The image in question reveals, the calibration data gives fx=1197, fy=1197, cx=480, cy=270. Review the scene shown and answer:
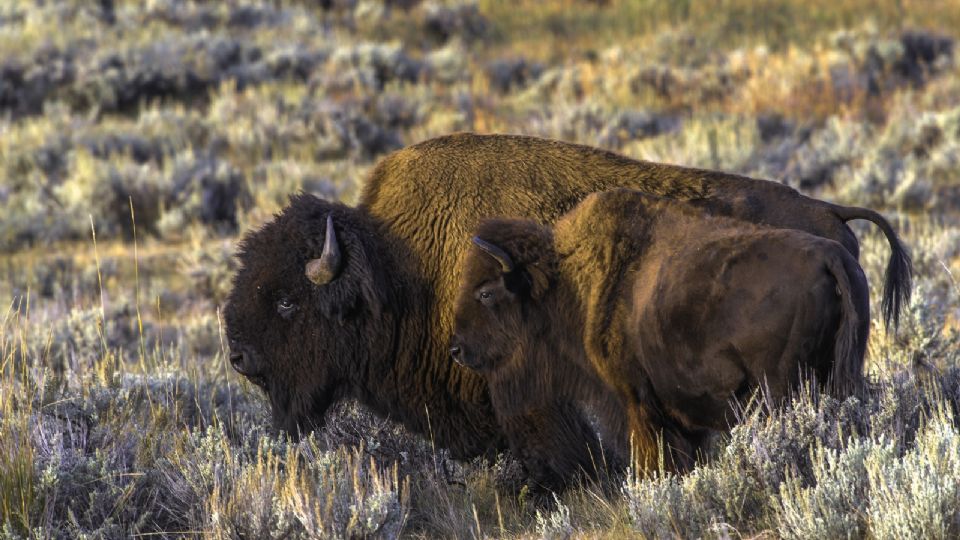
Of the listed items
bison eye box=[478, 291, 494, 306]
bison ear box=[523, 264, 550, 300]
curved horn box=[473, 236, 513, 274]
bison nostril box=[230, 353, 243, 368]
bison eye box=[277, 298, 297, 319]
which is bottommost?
bison nostril box=[230, 353, 243, 368]

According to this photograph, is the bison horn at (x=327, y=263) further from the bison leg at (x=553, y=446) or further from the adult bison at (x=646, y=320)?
the bison leg at (x=553, y=446)

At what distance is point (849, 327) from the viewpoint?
3.95 m

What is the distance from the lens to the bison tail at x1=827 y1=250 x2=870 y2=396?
3.95 meters

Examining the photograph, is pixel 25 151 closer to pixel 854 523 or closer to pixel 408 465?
pixel 408 465

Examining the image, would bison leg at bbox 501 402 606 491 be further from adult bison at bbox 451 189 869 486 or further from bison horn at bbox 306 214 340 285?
bison horn at bbox 306 214 340 285

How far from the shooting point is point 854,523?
3.71 meters

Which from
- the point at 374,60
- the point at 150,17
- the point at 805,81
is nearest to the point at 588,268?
the point at 805,81

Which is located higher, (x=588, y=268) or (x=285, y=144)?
(x=588, y=268)

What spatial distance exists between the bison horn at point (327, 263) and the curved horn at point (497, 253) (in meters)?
0.80

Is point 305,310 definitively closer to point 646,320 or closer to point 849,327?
point 646,320

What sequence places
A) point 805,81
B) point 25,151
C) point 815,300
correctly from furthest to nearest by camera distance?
1. point 805,81
2. point 25,151
3. point 815,300

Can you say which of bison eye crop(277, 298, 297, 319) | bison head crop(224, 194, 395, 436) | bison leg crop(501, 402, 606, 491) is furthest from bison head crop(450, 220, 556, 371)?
bison eye crop(277, 298, 297, 319)

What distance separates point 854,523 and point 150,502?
8.77 ft

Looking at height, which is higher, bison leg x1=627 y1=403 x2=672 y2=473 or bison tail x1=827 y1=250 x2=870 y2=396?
bison tail x1=827 y1=250 x2=870 y2=396
